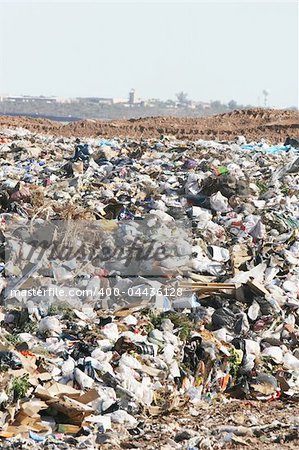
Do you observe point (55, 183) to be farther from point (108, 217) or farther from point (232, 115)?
point (232, 115)

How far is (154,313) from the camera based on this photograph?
659 cm

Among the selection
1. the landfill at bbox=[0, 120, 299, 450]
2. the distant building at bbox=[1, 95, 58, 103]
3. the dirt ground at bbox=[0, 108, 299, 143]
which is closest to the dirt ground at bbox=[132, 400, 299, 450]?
the landfill at bbox=[0, 120, 299, 450]

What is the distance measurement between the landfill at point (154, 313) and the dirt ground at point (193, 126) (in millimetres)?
8664

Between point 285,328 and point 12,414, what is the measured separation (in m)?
2.95

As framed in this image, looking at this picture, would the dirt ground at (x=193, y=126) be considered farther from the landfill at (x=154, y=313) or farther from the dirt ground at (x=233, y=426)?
the dirt ground at (x=233, y=426)

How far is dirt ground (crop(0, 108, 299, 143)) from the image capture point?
773 inches

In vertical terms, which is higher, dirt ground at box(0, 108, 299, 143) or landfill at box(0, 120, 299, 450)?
dirt ground at box(0, 108, 299, 143)

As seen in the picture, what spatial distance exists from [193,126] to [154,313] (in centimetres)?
1553

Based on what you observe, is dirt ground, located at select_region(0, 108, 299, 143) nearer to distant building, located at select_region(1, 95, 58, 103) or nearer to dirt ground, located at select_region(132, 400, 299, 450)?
dirt ground, located at select_region(132, 400, 299, 450)

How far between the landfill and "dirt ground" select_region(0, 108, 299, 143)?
8.66 metres

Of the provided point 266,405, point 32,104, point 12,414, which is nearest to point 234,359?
point 266,405

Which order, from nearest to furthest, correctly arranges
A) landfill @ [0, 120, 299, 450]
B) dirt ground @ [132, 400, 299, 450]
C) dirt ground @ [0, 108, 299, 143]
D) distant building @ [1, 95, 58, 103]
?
dirt ground @ [132, 400, 299, 450] < landfill @ [0, 120, 299, 450] < dirt ground @ [0, 108, 299, 143] < distant building @ [1, 95, 58, 103]

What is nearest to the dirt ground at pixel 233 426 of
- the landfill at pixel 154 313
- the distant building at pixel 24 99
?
the landfill at pixel 154 313

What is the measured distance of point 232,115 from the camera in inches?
953
